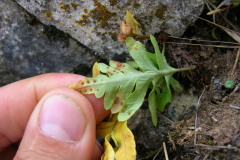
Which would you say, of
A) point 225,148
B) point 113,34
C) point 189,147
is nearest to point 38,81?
point 113,34

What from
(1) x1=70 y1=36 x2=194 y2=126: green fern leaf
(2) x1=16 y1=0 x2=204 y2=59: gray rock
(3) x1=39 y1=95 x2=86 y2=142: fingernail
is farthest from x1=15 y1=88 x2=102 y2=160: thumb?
(2) x1=16 y1=0 x2=204 y2=59: gray rock

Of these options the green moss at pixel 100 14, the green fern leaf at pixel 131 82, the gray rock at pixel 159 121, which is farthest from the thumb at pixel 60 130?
the green moss at pixel 100 14

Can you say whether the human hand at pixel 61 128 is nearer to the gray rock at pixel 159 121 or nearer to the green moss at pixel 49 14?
the gray rock at pixel 159 121

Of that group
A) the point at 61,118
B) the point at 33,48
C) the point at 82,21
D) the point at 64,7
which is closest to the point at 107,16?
the point at 82,21

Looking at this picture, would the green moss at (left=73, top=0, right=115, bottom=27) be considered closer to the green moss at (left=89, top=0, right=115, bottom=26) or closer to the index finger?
the green moss at (left=89, top=0, right=115, bottom=26)

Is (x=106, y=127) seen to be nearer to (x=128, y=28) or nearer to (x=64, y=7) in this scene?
(x=128, y=28)
